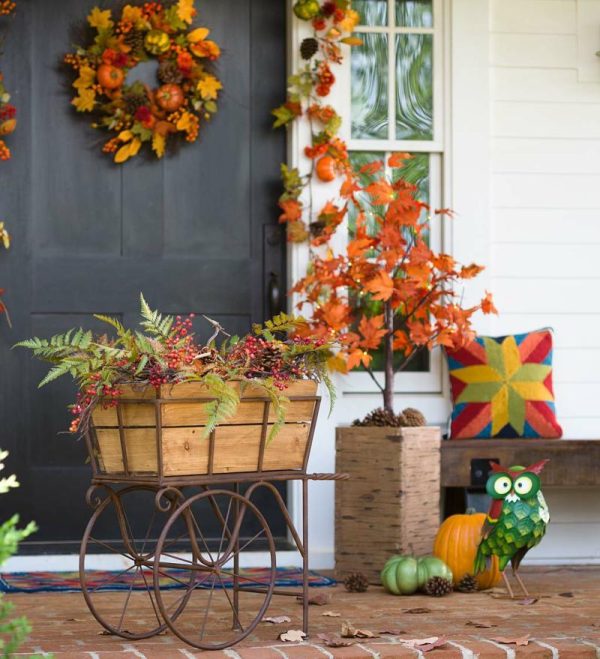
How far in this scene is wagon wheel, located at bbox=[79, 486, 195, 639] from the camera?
286cm

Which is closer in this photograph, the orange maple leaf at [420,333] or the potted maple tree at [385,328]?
the potted maple tree at [385,328]

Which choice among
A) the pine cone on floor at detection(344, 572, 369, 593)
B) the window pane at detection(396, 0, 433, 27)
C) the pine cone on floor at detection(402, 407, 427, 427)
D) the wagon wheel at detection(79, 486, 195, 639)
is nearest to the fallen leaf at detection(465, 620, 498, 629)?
the pine cone on floor at detection(344, 572, 369, 593)

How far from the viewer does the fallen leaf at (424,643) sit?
2.71 m

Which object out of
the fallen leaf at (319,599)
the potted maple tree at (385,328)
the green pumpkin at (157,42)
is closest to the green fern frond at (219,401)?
the fallen leaf at (319,599)

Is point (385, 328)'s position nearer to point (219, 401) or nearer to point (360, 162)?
point (360, 162)

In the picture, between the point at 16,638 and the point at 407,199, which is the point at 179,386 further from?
the point at 407,199

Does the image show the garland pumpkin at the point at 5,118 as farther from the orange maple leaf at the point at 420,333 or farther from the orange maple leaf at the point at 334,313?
the orange maple leaf at the point at 420,333

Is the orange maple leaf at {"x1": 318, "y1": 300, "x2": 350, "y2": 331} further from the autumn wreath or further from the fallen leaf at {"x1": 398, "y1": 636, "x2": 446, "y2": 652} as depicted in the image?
the fallen leaf at {"x1": 398, "y1": 636, "x2": 446, "y2": 652}

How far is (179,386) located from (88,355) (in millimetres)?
A: 264

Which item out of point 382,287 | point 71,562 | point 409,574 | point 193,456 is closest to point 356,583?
point 409,574

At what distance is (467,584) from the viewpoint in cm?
370

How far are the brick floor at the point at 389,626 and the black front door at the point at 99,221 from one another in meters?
0.73

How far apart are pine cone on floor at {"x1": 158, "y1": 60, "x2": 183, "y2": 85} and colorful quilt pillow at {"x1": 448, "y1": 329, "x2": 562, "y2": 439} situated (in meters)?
1.44

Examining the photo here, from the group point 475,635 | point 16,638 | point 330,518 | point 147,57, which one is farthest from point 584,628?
point 147,57
